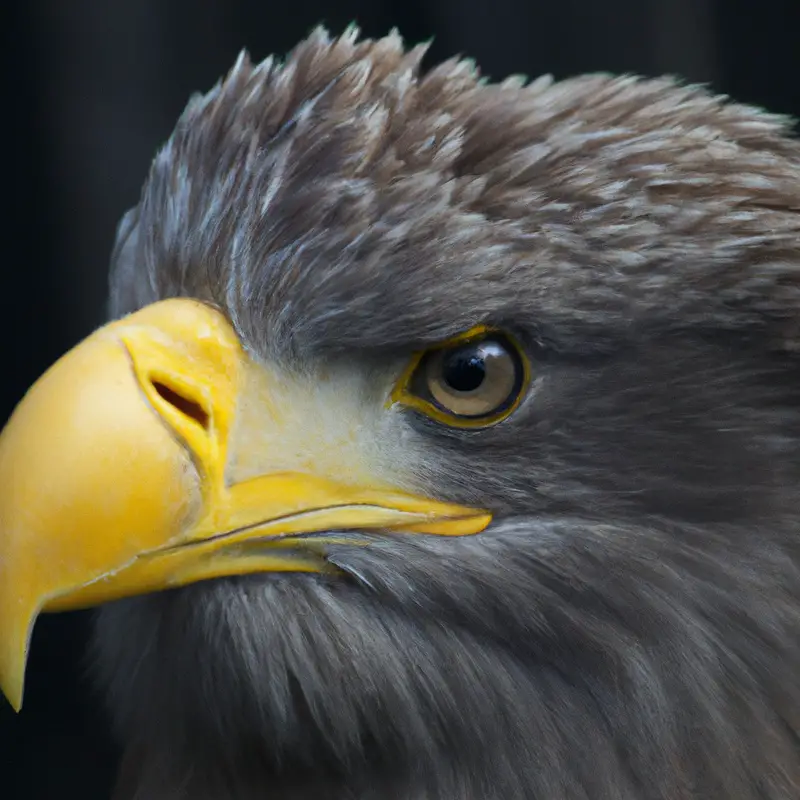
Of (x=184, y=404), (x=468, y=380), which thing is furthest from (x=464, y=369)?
(x=184, y=404)

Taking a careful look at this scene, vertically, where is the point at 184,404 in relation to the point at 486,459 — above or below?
above

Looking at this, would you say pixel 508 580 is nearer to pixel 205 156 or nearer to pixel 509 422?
pixel 509 422

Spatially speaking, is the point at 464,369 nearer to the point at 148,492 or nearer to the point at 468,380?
the point at 468,380

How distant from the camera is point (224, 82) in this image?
1190 mm

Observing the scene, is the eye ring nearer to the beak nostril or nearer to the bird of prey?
the bird of prey

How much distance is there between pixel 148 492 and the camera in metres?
0.92

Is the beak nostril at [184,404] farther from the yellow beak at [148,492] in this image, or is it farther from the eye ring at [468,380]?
the eye ring at [468,380]

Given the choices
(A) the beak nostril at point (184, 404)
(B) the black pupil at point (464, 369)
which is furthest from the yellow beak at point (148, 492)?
(B) the black pupil at point (464, 369)

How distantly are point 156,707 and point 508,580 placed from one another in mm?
400

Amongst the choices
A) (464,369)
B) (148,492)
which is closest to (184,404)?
(148,492)

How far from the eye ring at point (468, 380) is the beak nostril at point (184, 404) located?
0.18m

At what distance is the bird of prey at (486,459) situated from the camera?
0.98m

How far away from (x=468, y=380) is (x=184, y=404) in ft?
0.83

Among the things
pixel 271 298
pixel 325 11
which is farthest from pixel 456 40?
pixel 271 298
